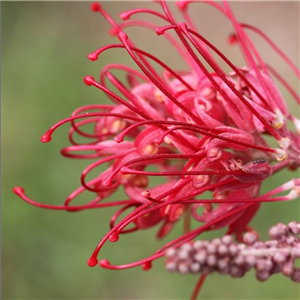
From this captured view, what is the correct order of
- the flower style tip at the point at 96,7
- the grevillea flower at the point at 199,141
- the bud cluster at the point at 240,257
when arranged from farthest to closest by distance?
the flower style tip at the point at 96,7 < the grevillea flower at the point at 199,141 < the bud cluster at the point at 240,257

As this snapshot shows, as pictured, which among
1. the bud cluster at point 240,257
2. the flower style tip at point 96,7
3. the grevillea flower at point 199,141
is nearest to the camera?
the bud cluster at point 240,257

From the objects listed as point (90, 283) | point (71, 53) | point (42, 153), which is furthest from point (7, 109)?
point (90, 283)

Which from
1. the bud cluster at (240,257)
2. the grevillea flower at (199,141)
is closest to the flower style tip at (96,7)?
the grevillea flower at (199,141)

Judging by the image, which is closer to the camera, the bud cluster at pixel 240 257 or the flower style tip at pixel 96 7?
the bud cluster at pixel 240 257

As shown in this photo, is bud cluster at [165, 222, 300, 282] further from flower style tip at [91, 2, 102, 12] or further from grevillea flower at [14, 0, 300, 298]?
flower style tip at [91, 2, 102, 12]

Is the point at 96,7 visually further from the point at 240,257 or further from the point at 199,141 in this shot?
the point at 240,257

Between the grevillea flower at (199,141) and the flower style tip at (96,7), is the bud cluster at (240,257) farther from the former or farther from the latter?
the flower style tip at (96,7)

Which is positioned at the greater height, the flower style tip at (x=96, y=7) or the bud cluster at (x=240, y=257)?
the flower style tip at (x=96, y=7)

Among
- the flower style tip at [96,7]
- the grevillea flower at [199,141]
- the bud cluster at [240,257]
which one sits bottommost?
the bud cluster at [240,257]

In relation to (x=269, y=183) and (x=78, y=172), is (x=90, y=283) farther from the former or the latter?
(x=269, y=183)
